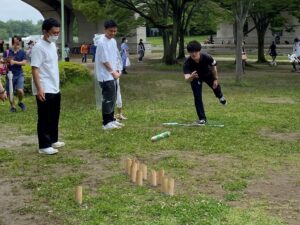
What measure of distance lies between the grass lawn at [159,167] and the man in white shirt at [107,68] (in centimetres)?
47

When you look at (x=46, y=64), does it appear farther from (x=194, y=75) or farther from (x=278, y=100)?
(x=278, y=100)

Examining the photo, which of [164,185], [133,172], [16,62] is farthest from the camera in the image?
[16,62]

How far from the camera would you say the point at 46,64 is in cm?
714

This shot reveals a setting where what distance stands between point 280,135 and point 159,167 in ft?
9.73

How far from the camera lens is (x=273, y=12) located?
2789 cm

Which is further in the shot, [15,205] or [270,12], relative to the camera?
[270,12]

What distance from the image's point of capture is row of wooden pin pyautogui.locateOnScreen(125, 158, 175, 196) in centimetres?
516

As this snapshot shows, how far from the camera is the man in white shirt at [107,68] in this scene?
866cm

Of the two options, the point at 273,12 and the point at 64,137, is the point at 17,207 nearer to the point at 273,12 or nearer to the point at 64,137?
the point at 64,137

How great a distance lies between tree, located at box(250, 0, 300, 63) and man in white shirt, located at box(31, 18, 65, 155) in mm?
20154

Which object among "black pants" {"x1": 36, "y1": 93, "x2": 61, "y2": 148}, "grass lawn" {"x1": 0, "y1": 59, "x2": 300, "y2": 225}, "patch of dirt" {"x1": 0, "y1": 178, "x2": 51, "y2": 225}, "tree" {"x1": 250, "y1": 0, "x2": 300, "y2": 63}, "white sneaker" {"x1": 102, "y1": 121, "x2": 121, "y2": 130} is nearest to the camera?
"patch of dirt" {"x1": 0, "y1": 178, "x2": 51, "y2": 225}

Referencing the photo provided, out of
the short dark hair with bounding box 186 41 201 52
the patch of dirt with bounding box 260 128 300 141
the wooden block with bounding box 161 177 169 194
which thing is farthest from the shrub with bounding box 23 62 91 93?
the wooden block with bounding box 161 177 169 194

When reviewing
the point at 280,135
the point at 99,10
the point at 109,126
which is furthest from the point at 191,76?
the point at 99,10

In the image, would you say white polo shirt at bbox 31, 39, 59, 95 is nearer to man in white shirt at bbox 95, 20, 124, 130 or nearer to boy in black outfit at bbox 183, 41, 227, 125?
man in white shirt at bbox 95, 20, 124, 130
